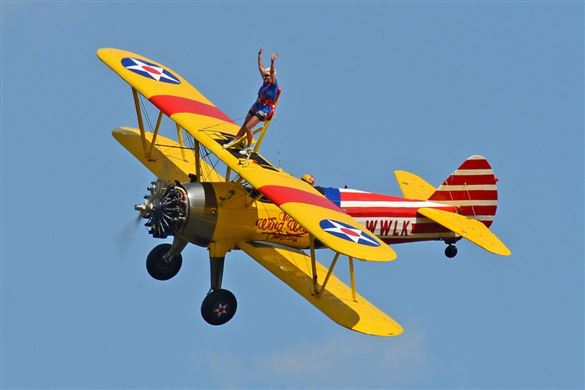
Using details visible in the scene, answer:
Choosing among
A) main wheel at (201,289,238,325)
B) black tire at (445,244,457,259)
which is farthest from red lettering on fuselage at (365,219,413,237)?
main wheel at (201,289,238,325)

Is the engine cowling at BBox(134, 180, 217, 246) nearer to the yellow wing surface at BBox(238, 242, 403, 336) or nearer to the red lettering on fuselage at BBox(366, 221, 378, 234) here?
the yellow wing surface at BBox(238, 242, 403, 336)

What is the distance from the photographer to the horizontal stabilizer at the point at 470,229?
2522cm

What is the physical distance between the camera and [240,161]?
2330 cm

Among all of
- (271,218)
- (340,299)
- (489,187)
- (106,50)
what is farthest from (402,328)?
(106,50)

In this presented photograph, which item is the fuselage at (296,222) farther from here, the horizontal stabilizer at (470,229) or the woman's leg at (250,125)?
the woman's leg at (250,125)

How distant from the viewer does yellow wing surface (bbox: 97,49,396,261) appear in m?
21.4

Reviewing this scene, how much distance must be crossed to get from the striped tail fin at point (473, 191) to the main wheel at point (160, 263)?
5056 mm

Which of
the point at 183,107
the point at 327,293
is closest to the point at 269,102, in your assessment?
the point at 183,107

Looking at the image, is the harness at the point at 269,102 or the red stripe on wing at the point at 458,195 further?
the red stripe on wing at the point at 458,195

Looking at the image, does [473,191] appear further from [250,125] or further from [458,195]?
[250,125]

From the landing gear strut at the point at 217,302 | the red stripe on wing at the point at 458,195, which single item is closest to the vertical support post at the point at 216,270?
the landing gear strut at the point at 217,302

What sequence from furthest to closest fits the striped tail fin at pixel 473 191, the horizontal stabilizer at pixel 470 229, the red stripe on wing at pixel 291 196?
the striped tail fin at pixel 473 191 < the horizontal stabilizer at pixel 470 229 < the red stripe on wing at pixel 291 196

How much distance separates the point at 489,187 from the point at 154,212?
675 centimetres

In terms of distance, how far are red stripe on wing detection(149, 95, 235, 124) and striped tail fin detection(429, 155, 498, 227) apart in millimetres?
4229
